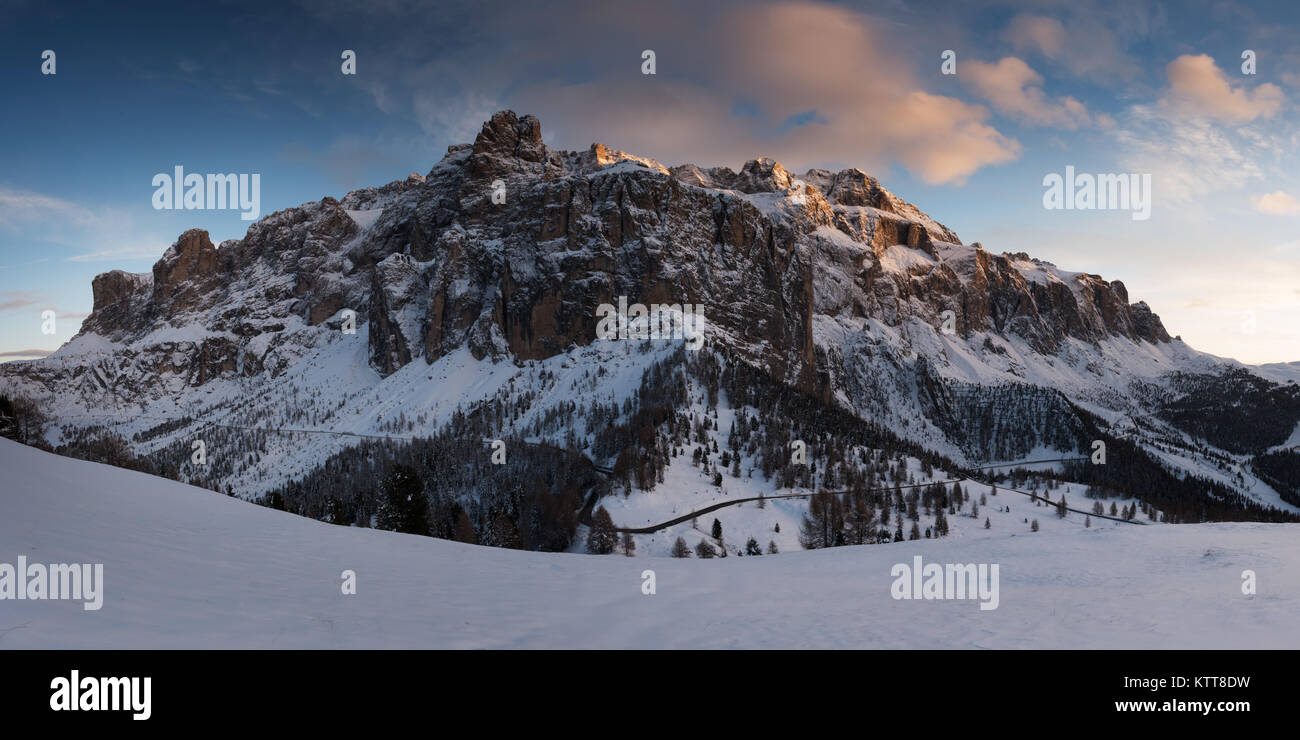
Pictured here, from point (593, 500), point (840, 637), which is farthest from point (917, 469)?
point (840, 637)

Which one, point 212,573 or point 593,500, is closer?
point 212,573

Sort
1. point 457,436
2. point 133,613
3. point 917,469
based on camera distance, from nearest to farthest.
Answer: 1. point 133,613
2. point 917,469
3. point 457,436
